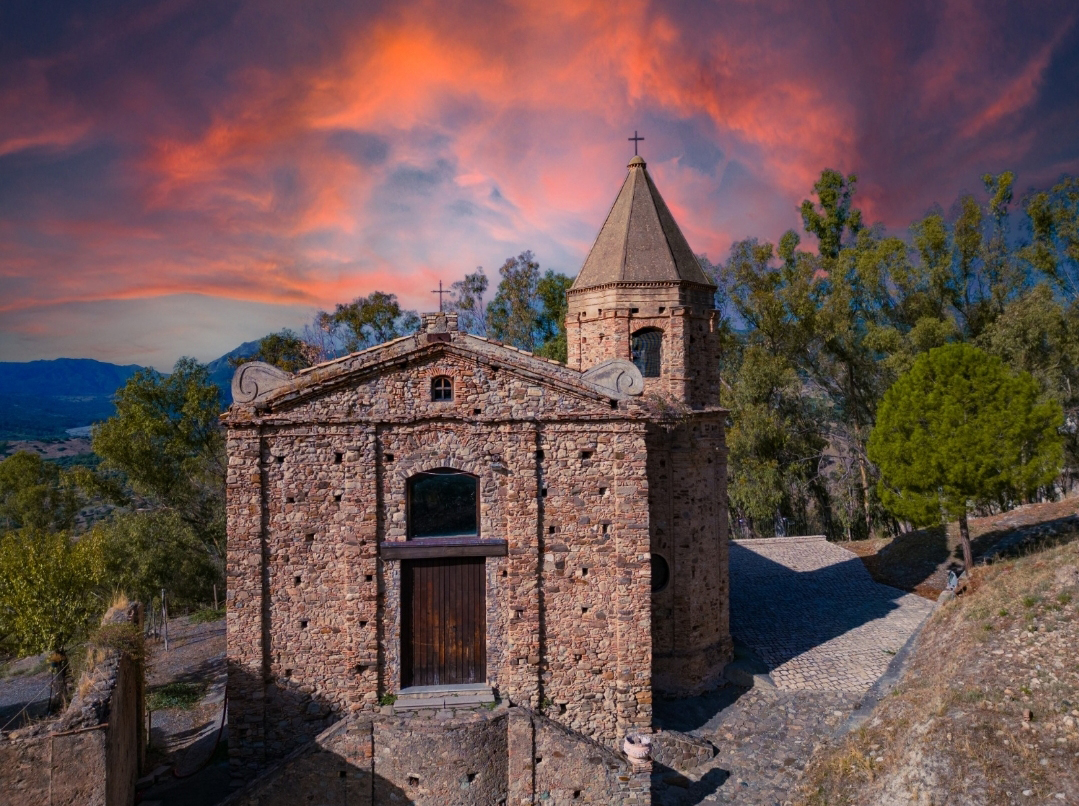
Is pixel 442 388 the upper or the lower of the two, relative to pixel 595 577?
upper

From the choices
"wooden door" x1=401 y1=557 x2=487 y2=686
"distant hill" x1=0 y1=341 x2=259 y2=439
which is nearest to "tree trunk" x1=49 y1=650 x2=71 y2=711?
"wooden door" x1=401 y1=557 x2=487 y2=686

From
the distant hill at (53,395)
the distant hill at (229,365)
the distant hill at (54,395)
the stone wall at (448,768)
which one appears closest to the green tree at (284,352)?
the distant hill at (229,365)

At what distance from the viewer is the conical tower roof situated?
16.6 metres

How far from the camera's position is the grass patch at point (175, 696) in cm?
1822

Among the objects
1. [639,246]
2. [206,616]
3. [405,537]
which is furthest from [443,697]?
[206,616]

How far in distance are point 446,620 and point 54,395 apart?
138 m

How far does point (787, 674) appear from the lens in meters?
17.5

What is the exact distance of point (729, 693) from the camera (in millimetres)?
16578

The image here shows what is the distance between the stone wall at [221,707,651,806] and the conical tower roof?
10.3 metres

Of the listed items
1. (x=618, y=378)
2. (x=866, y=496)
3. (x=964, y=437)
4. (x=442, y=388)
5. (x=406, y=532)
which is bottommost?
(x=866, y=496)

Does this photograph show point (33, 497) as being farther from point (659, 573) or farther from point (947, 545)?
point (947, 545)

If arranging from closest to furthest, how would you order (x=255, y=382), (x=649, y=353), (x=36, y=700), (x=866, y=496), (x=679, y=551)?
(x=255, y=382), (x=679, y=551), (x=649, y=353), (x=36, y=700), (x=866, y=496)

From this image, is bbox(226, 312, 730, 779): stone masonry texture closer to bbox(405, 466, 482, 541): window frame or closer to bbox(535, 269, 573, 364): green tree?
bbox(405, 466, 482, 541): window frame

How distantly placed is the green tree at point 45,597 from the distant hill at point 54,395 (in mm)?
64590
